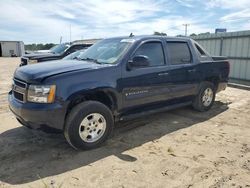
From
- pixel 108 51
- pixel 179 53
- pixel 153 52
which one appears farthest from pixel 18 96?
pixel 179 53

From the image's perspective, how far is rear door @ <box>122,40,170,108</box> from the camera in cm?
480

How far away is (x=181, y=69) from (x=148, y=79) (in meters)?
1.09

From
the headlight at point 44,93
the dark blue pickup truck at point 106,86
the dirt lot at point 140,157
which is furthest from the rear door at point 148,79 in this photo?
the headlight at point 44,93

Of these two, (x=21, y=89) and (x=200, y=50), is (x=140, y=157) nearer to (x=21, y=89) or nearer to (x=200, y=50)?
(x=21, y=89)

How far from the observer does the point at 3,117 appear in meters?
6.16

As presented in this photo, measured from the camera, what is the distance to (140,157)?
13.5 feet

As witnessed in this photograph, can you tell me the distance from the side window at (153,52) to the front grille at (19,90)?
2132mm

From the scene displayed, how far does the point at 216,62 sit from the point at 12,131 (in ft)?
16.7

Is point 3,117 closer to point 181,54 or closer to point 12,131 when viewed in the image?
point 12,131

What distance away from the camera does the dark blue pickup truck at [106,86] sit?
396 cm

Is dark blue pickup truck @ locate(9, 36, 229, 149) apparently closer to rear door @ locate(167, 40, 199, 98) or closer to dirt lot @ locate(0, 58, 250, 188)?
rear door @ locate(167, 40, 199, 98)

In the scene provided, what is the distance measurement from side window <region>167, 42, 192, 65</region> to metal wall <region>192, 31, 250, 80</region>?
22.3 ft

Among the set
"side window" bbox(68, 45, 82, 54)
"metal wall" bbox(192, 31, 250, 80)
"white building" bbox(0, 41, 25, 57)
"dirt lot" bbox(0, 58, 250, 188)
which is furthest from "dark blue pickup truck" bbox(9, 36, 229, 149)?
"white building" bbox(0, 41, 25, 57)

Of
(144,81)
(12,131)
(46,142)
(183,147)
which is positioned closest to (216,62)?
(144,81)
